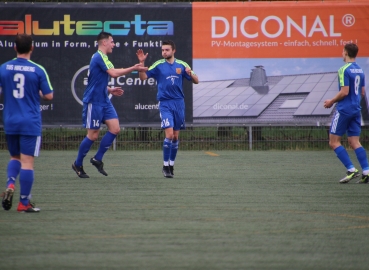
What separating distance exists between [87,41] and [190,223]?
1241 cm

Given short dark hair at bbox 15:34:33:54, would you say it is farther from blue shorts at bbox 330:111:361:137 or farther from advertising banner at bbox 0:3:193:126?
advertising banner at bbox 0:3:193:126

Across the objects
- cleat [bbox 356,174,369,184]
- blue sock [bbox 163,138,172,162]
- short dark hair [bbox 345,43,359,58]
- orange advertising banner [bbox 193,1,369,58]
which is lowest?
cleat [bbox 356,174,369,184]

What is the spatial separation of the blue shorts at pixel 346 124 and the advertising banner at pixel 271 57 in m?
7.53

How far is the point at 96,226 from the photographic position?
21.0ft

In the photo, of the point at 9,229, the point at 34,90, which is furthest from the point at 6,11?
the point at 9,229

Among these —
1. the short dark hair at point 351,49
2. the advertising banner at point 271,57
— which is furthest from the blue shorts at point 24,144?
the advertising banner at point 271,57

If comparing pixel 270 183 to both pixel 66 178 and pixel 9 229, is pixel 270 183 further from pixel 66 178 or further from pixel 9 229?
pixel 9 229

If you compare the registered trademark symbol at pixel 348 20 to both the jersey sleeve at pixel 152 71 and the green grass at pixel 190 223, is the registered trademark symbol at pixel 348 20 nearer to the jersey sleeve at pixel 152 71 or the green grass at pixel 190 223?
the green grass at pixel 190 223

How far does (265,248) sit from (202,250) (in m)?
0.52

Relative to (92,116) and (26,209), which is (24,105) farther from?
(92,116)

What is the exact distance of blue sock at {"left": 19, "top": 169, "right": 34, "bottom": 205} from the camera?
7.17 m

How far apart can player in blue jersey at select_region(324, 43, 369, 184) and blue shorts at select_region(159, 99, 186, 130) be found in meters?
2.48

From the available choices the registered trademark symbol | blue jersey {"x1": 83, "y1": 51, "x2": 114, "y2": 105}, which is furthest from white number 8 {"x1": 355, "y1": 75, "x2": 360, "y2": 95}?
the registered trademark symbol

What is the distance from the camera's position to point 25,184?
23.5 ft
